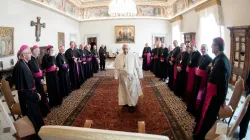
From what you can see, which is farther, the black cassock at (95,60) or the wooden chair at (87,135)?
the black cassock at (95,60)

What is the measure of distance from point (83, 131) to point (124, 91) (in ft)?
16.3

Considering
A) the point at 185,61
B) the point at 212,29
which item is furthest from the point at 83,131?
the point at 212,29

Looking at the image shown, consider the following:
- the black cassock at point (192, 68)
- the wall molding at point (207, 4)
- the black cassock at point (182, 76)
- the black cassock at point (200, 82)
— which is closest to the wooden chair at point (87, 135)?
the black cassock at point (200, 82)

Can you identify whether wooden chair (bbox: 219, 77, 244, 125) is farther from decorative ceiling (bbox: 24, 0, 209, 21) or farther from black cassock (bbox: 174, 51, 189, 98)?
decorative ceiling (bbox: 24, 0, 209, 21)

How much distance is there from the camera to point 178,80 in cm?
766

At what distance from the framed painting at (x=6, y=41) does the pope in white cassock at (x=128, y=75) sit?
16.8ft

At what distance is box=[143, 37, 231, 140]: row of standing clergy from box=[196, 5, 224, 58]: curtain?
2869 mm

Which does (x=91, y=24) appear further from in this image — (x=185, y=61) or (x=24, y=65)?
(x=24, y=65)

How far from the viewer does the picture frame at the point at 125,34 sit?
70.4ft

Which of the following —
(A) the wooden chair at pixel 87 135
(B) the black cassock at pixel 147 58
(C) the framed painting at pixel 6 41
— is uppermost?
(C) the framed painting at pixel 6 41

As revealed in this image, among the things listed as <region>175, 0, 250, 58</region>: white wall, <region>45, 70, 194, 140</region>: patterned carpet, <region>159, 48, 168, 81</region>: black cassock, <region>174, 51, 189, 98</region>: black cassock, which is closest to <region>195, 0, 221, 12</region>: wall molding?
<region>175, 0, 250, 58</region>: white wall

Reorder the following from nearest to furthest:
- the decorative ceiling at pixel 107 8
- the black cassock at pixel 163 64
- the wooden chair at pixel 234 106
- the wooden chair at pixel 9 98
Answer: the wooden chair at pixel 234 106
the wooden chair at pixel 9 98
the black cassock at pixel 163 64
the decorative ceiling at pixel 107 8

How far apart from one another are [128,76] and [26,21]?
23.4ft

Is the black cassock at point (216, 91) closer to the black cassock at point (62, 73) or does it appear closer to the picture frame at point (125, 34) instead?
the black cassock at point (62, 73)
